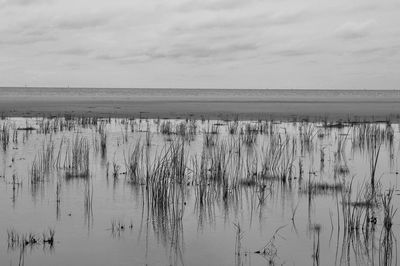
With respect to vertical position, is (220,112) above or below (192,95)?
below

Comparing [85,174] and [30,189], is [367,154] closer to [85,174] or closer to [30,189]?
[85,174]

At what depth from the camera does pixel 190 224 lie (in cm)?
745

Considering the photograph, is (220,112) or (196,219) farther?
(220,112)

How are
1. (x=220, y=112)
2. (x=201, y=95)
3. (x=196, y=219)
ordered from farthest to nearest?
1. (x=201, y=95)
2. (x=220, y=112)
3. (x=196, y=219)

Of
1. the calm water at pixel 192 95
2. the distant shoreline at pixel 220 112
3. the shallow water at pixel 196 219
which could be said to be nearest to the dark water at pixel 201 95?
the calm water at pixel 192 95

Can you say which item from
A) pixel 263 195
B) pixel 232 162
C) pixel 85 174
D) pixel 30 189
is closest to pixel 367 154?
pixel 232 162

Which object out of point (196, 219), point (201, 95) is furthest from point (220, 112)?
point (201, 95)

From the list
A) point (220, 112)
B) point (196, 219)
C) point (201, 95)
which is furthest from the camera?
point (201, 95)

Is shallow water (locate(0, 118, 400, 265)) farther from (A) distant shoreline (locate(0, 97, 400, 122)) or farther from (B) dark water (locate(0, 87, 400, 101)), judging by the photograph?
(B) dark water (locate(0, 87, 400, 101))

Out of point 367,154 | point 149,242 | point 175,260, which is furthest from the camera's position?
point 367,154

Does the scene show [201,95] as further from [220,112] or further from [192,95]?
[220,112]

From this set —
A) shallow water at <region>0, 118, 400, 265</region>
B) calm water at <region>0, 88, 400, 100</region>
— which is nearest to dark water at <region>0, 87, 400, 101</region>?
calm water at <region>0, 88, 400, 100</region>

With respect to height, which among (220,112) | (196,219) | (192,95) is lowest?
(196,219)

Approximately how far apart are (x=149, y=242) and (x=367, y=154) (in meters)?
9.66
